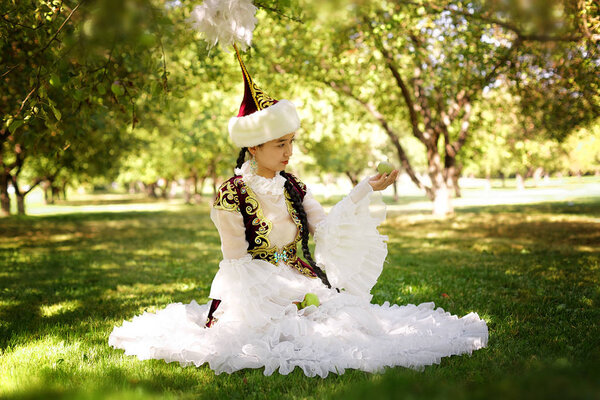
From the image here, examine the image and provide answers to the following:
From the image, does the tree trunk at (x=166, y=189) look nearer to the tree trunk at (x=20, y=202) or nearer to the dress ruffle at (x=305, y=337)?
the tree trunk at (x=20, y=202)

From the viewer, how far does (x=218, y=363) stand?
10.8 ft

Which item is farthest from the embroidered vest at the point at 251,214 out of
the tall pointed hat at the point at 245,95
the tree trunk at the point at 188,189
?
the tree trunk at the point at 188,189

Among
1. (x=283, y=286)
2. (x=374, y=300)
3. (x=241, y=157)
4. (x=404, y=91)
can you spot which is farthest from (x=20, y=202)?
(x=283, y=286)

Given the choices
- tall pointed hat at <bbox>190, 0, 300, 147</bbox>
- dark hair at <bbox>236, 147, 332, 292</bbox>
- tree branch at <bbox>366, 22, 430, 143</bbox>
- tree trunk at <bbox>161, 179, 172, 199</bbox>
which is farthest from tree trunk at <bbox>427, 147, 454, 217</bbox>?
tree trunk at <bbox>161, 179, 172, 199</bbox>

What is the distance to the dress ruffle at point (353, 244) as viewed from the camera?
12.2 ft

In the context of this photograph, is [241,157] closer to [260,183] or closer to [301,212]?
[260,183]

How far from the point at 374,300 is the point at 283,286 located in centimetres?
228

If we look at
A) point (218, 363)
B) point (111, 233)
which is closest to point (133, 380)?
point (218, 363)

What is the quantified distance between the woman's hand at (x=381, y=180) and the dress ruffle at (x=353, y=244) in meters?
0.09

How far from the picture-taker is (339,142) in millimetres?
21672

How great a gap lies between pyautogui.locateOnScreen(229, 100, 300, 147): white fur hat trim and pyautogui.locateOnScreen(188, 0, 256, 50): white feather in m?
0.76

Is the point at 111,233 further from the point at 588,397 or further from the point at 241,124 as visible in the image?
the point at 588,397

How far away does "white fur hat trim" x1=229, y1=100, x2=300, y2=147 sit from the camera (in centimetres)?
352

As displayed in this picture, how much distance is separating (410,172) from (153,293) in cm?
1205
